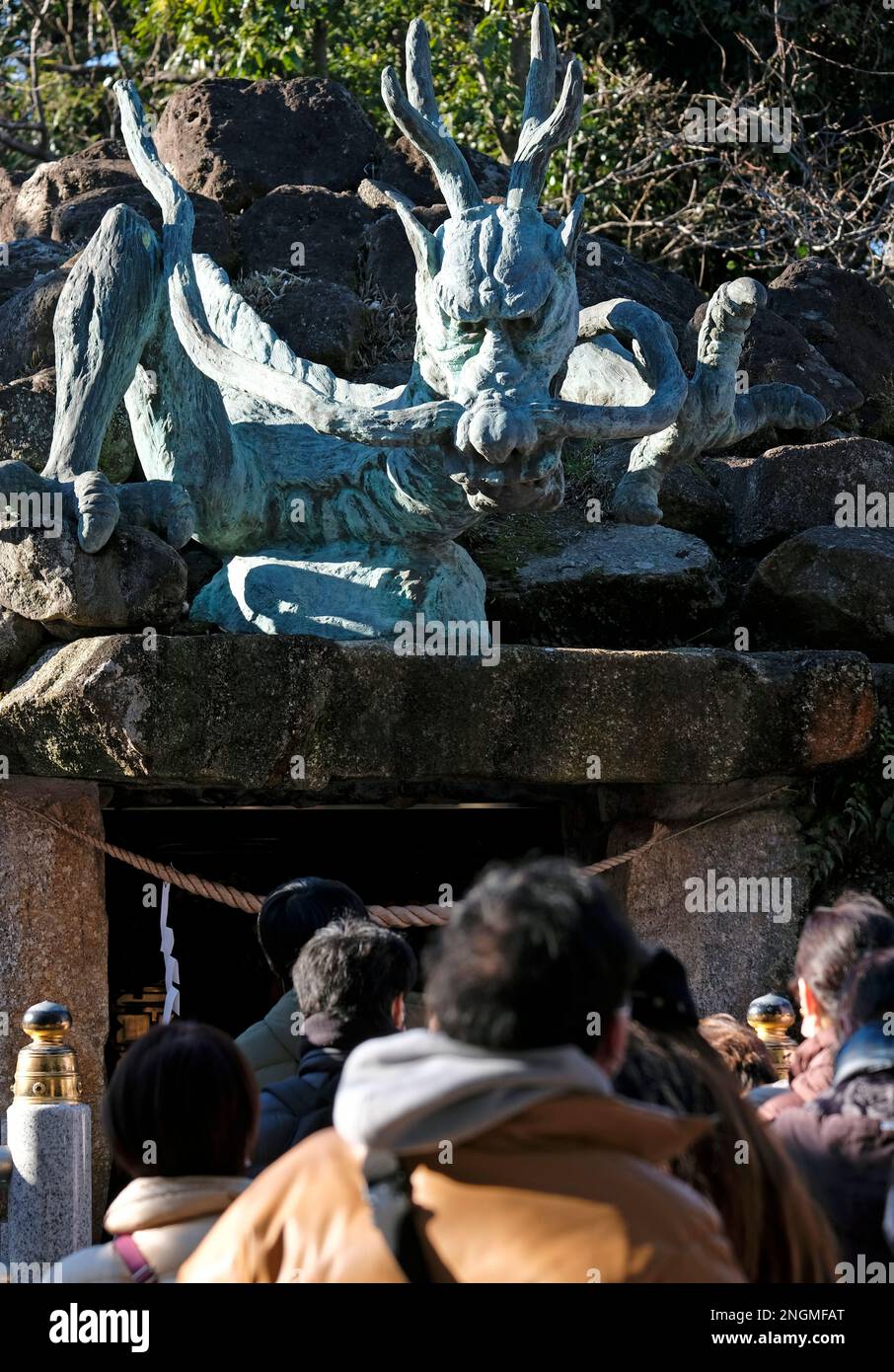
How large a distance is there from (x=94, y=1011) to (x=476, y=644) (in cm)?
157

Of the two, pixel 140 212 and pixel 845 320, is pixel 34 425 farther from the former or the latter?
pixel 845 320

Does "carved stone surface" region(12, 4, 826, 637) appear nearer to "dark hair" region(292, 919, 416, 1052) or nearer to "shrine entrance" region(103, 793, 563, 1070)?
"shrine entrance" region(103, 793, 563, 1070)

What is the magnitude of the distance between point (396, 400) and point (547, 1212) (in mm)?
3766

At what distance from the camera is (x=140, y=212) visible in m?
7.88

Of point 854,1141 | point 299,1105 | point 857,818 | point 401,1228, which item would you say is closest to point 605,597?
point 857,818

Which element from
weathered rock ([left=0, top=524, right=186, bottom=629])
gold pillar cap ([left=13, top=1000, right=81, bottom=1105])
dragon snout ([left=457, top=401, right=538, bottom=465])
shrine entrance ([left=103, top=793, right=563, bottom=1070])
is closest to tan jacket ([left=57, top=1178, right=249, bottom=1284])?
Result: gold pillar cap ([left=13, top=1000, right=81, bottom=1105])

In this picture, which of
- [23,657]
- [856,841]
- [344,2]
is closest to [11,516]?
[23,657]

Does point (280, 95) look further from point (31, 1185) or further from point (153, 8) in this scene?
point (31, 1185)

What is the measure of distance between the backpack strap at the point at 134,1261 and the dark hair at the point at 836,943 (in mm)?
1266

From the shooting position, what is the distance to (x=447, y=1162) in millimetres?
2135

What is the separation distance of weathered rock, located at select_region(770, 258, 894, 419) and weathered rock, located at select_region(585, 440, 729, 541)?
4.13 feet

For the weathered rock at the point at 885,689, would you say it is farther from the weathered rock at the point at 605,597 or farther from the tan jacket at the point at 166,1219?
the tan jacket at the point at 166,1219

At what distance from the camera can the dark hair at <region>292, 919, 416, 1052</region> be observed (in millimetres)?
3418

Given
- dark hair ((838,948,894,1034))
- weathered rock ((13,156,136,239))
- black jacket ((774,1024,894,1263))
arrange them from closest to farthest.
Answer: black jacket ((774,1024,894,1263))
dark hair ((838,948,894,1034))
weathered rock ((13,156,136,239))
